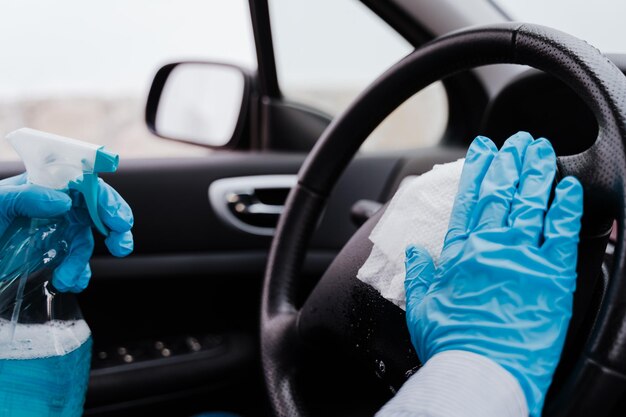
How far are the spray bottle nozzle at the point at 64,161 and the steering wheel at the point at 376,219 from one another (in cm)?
32

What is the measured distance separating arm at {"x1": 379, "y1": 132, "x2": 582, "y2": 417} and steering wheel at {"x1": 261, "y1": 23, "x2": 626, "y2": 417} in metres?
0.04

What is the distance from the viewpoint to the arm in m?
0.54

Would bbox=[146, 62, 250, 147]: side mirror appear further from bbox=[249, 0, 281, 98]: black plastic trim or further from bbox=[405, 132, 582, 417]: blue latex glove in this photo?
bbox=[405, 132, 582, 417]: blue latex glove

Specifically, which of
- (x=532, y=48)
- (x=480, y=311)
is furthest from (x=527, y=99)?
(x=480, y=311)

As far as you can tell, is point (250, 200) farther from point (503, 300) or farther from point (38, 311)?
point (503, 300)

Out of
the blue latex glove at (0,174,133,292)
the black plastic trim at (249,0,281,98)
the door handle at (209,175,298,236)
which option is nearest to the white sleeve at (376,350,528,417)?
the blue latex glove at (0,174,133,292)

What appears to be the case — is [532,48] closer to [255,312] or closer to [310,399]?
[310,399]

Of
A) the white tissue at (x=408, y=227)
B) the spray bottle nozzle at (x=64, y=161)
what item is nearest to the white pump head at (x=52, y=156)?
the spray bottle nozzle at (x=64, y=161)

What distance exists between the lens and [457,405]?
0.52m

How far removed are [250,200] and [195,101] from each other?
494 millimetres

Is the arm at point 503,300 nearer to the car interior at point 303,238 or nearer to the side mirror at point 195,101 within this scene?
the car interior at point 303,238

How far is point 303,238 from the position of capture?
105 cm

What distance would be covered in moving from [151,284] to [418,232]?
1.02m

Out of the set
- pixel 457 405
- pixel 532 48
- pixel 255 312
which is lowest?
pixel 255 312
